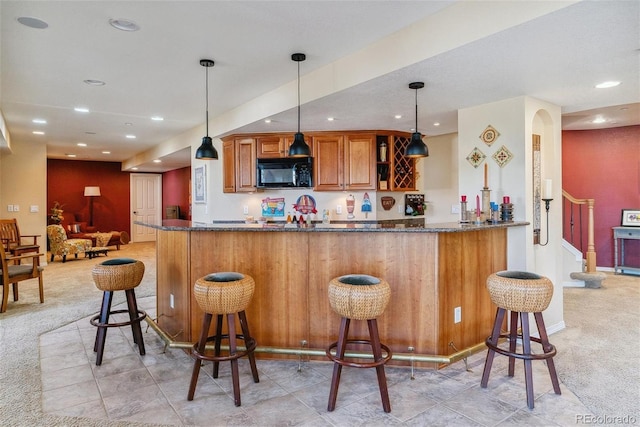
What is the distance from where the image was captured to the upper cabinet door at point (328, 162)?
545 centimetres

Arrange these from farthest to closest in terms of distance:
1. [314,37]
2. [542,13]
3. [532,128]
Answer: [532,128] < [314,37] < [542,13]

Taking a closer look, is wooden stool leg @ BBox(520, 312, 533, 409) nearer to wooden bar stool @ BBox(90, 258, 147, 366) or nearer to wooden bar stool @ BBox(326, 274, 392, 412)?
wooden bar stool @ BBox(326, 274, 392, 412)

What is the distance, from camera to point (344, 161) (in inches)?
214

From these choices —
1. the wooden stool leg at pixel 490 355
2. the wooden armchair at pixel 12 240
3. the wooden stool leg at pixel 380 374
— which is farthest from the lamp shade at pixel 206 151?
the wooden armchair at pixel 12 240

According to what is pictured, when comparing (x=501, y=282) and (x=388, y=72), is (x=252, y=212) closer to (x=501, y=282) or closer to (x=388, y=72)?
(x=388, y=72)

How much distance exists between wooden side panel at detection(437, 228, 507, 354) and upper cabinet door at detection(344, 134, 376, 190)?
2.29 meters

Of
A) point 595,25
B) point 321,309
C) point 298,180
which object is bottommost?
point 321,309

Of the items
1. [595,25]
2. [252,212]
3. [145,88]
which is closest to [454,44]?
[595,25]

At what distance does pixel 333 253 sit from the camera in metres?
2.92

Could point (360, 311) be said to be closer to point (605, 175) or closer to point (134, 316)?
point (134, 316)

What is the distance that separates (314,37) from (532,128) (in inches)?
90.7

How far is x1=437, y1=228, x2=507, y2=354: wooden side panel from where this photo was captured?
284 cm

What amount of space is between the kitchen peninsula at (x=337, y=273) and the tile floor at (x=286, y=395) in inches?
9.4

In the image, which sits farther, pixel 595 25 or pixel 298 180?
pixel 298 180
